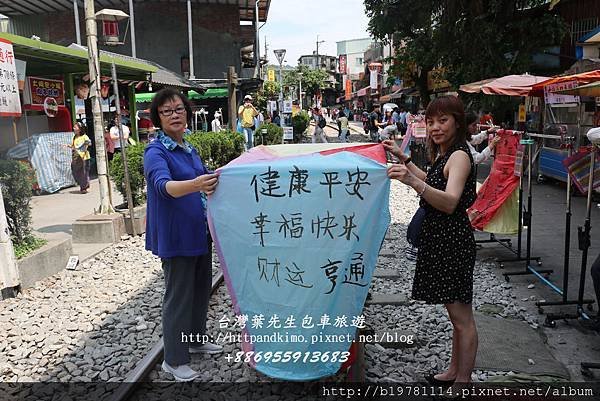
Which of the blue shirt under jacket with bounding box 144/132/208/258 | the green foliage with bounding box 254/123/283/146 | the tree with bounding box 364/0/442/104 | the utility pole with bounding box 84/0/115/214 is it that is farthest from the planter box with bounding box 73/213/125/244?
the tree with bounding box 364/0/442/104

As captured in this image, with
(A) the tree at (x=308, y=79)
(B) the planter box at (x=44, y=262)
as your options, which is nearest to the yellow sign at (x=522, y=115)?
(B) the planter box at (x=44, y=262)

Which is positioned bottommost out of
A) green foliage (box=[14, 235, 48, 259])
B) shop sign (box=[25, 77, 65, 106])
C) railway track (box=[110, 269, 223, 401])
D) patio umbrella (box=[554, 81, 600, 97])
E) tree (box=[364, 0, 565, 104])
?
railway track (box=[110, 269, 223, 401])

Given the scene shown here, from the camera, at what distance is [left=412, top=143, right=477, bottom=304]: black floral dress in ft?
9.30

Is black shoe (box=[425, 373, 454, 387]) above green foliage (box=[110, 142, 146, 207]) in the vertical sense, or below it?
below

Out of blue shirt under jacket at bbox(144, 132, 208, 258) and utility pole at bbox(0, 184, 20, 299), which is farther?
utility pole at bbox(0, 184, 20, 299)

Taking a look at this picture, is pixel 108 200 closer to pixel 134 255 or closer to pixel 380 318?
pixel 134 255

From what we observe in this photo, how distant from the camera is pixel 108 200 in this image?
7.68m

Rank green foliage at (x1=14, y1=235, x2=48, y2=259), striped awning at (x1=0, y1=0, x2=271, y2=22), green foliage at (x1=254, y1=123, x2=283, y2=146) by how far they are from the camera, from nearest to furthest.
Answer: green foliage at (x1=14, y1=235, x2=48, y2=259)
green foliage at (x1=254, y1=123, x2=283, y2=146)
striped awning at (x1=0, y1=0, x2=271, y2=22)

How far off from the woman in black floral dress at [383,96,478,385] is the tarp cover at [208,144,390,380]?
27 cm

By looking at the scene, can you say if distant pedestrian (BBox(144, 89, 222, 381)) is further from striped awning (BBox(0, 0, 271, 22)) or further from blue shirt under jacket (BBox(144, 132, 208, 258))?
striped awning (BBox(0, 0, 271, 22))

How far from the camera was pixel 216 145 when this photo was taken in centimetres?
1265

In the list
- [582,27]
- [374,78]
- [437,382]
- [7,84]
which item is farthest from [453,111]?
[374,78]

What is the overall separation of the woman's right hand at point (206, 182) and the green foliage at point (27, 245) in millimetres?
3585

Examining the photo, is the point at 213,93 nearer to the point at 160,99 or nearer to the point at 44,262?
the point at 44,262
